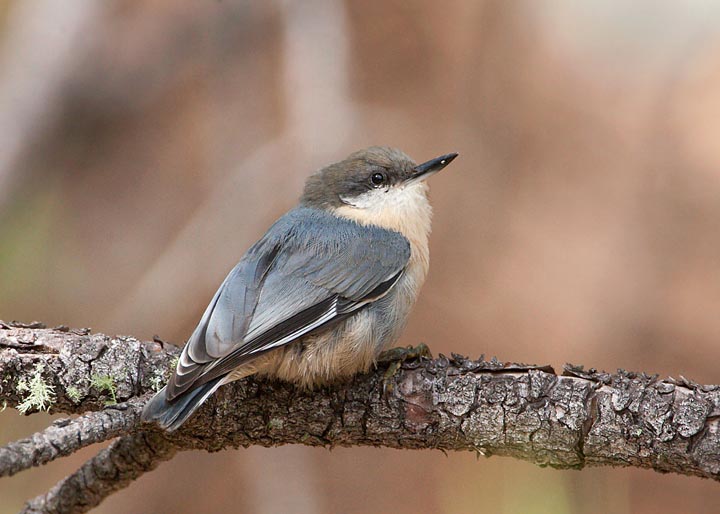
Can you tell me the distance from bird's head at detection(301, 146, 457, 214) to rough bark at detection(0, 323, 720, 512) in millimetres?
898

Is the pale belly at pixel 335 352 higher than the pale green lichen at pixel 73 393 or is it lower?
higher

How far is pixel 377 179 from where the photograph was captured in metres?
3.32

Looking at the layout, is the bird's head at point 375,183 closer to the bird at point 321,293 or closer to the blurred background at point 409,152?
the bird at point 321,293

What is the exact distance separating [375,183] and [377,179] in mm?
19

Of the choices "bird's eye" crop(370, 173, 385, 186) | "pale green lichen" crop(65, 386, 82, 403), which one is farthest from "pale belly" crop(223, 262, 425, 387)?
"bird's eye" crop(370, 173, 385, 186)

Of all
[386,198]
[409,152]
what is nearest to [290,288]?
[386,198]

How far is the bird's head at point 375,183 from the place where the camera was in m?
3.29

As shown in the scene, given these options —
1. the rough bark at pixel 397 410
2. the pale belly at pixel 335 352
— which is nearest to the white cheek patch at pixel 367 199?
the pale belly at pixel 335 352

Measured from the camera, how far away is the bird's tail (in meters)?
Result: 2.19

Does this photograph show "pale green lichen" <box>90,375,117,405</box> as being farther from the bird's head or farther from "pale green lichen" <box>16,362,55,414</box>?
the bird's head

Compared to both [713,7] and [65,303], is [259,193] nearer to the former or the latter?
[65,303]

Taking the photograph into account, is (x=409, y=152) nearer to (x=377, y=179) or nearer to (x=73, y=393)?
(x=377, y=179)

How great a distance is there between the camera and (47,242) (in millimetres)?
4797

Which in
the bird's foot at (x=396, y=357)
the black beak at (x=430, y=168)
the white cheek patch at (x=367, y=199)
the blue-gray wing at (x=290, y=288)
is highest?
the black beak at (x=430, y=168)
